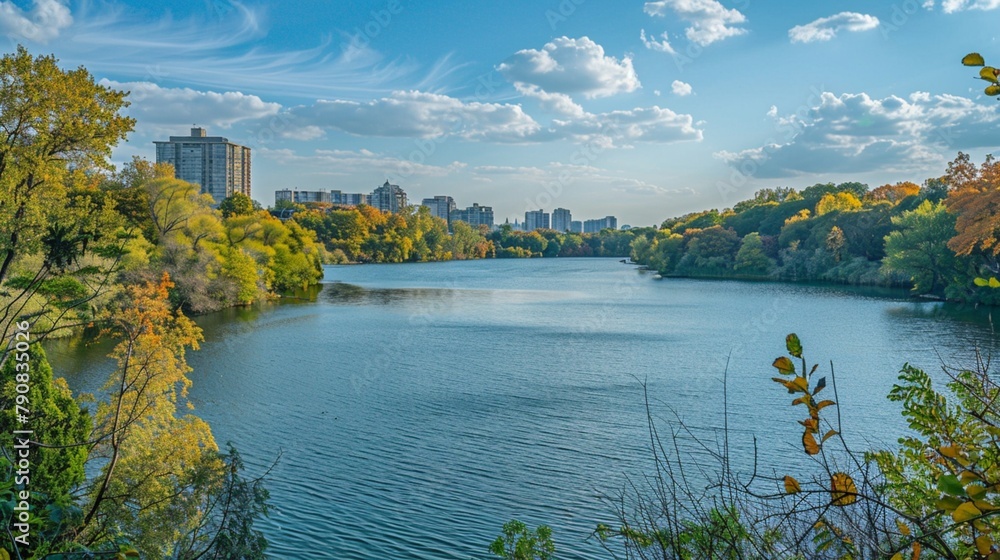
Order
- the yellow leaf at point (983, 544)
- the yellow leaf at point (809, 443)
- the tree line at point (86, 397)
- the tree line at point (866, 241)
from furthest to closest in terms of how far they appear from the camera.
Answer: the tree line at point (866, 241) → the tree line at point (86, 397) → the yellow leaf at point (809, 443) → the yellow leaf at point (983, 544)

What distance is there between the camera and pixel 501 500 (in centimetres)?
1245

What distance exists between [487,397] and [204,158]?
316 ft

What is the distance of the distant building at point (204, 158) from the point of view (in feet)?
337

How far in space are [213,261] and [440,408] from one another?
86.7 ft

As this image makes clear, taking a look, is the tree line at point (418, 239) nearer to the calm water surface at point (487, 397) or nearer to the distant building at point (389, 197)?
the distant building at point (389, 197)

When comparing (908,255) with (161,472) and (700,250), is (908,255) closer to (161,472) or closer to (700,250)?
(700,250)

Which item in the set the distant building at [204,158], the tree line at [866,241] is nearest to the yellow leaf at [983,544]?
the tree line at [866,241]

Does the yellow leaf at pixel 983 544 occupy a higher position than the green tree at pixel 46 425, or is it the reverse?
the yellow leaf at pixel 983 544

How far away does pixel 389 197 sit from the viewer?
16300 cm

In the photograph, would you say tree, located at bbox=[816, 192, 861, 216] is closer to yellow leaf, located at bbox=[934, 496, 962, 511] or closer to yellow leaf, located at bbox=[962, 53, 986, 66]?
yellow leaf, located at bbox=[962, 53, 986, 66]

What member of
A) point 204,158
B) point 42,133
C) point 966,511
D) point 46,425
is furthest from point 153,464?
point 204,158

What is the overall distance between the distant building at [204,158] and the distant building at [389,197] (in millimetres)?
55014

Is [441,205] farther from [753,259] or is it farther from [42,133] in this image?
[42,133]

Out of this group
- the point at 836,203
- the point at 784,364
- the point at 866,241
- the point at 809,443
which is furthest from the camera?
the point at 836,203
